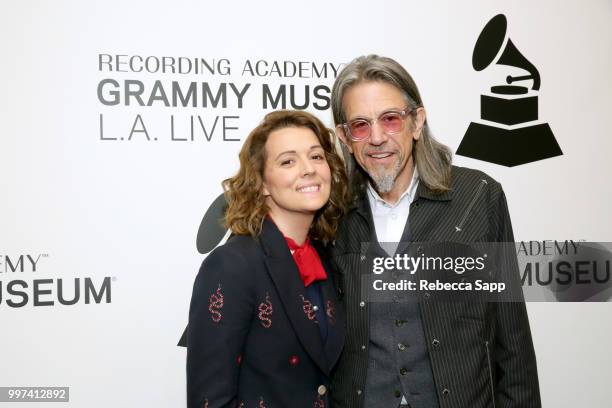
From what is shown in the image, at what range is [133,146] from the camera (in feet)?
7.23

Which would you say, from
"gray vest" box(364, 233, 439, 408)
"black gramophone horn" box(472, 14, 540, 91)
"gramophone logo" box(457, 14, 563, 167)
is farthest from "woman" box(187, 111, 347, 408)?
"black gramophone horn" box(472, 14, 540, 91)

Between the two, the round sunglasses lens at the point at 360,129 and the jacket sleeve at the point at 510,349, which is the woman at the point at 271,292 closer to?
the round sunglasses lens at the point at 360,129

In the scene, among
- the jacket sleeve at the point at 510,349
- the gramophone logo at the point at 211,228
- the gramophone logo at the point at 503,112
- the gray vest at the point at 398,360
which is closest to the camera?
the gray vest at the point at 398,360

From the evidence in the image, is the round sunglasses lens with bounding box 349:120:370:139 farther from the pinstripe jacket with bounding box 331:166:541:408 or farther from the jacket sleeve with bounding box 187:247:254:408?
the jacket sleeve with bounding box 187:247:254:408

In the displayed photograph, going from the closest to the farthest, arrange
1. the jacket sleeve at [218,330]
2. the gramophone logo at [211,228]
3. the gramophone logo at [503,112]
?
the jacket sleeve at [218,330], the gramophone logo at [211,228], the gramophone logo at [503,112]

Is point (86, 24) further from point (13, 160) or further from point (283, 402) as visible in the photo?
point (283, 402)

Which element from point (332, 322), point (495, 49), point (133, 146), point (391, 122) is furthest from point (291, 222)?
point (495, 49)

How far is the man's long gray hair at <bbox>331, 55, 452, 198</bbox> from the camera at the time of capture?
174cm

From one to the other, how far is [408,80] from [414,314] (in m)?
0.74

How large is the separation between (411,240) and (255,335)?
0.55 metres

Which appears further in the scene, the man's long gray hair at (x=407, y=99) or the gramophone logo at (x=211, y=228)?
the gramophone logo at (x=211, y=228)

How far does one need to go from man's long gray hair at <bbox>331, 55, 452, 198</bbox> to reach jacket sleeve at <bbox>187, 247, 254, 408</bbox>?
62cm

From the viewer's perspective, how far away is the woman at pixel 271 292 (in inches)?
56.9

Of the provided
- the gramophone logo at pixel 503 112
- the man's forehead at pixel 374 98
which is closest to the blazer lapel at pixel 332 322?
the man's forehead at pixel 374 98
